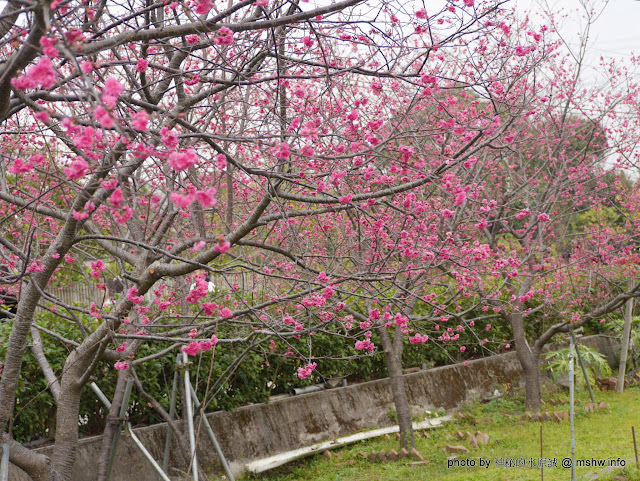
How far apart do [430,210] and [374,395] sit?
2.93 m

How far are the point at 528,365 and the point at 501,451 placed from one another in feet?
7.76

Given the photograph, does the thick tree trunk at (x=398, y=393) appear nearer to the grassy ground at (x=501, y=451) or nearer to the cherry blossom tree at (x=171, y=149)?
the grassy ground at (x=501, y=451)

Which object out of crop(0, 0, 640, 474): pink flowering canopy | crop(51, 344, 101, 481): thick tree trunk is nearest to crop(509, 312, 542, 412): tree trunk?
crop(0, 0, 640, 474): pink flowering canopy

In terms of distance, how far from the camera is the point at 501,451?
6855 millimetres

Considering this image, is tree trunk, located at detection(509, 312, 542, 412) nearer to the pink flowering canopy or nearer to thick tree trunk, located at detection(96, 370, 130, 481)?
the pink flowering canopy

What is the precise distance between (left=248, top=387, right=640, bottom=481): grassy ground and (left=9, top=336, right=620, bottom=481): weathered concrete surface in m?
0.39

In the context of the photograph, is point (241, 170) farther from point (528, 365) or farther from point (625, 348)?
point (625, 348)

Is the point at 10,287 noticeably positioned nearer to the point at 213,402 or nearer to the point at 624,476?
the point at 213,402

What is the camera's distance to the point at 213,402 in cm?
657

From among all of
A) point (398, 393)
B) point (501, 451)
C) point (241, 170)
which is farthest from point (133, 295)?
point (501, 451)

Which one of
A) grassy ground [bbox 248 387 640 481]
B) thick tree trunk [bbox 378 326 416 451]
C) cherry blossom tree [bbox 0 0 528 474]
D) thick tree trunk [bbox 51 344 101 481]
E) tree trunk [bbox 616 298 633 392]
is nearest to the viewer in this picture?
cherry blossom tree [bbox 0 0 528 474]

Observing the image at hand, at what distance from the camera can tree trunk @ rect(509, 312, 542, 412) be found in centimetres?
884

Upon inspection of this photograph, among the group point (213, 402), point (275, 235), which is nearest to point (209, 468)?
point (213, 402)

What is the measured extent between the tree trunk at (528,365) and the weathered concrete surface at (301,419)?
1.14 metres
